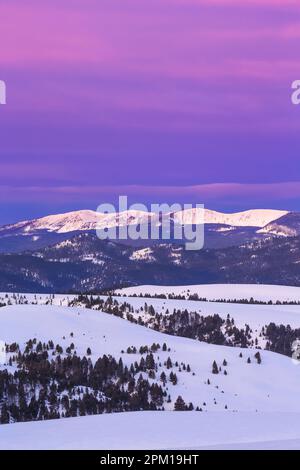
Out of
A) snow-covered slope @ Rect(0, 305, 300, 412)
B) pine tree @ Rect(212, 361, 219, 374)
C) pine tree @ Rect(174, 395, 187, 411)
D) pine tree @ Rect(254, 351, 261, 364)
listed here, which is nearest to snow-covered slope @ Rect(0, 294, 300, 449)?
snow-covered slope @ Rect(0, 305, 300, 412)

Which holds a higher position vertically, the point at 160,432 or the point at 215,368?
the point at 160,432

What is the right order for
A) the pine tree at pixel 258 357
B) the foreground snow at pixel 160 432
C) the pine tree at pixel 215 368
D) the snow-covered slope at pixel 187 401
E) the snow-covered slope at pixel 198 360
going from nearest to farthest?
the foreground snow at pixel 160 432
the snow-covered slope at pixel 187 401
the snow-covered slope at pixel 198 360
the pine tree at pixel 215 368
the pine tree at pixel 258 357

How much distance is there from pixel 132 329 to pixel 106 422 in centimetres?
16547

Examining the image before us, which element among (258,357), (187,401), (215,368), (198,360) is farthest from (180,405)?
(258,357)

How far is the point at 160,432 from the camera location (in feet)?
88.8

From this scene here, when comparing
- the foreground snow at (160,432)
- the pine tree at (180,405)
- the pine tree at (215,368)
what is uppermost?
the foreground snow at (160,432)

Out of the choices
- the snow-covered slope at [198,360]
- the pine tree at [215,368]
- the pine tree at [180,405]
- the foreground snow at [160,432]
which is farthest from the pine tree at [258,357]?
the foreground snow at [160,432]

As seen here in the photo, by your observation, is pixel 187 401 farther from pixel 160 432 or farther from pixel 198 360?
pixel 160 432

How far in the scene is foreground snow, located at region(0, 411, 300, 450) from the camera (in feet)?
77.3

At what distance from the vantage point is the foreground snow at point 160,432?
77.3 feet

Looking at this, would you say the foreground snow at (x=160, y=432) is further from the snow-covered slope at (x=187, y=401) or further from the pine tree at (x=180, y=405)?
the pine tree at (x=180, y=405)

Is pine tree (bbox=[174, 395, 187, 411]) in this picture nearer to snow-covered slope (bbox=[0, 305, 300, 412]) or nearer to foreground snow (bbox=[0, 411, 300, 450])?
snow-covered slope (bbox=[0, 305, 300, 412])

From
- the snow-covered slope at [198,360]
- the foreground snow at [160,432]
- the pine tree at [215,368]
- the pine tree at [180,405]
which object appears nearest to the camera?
the foreground snow at [160,432]

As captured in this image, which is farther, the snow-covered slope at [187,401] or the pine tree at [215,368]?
the pine tree at [215,368]
